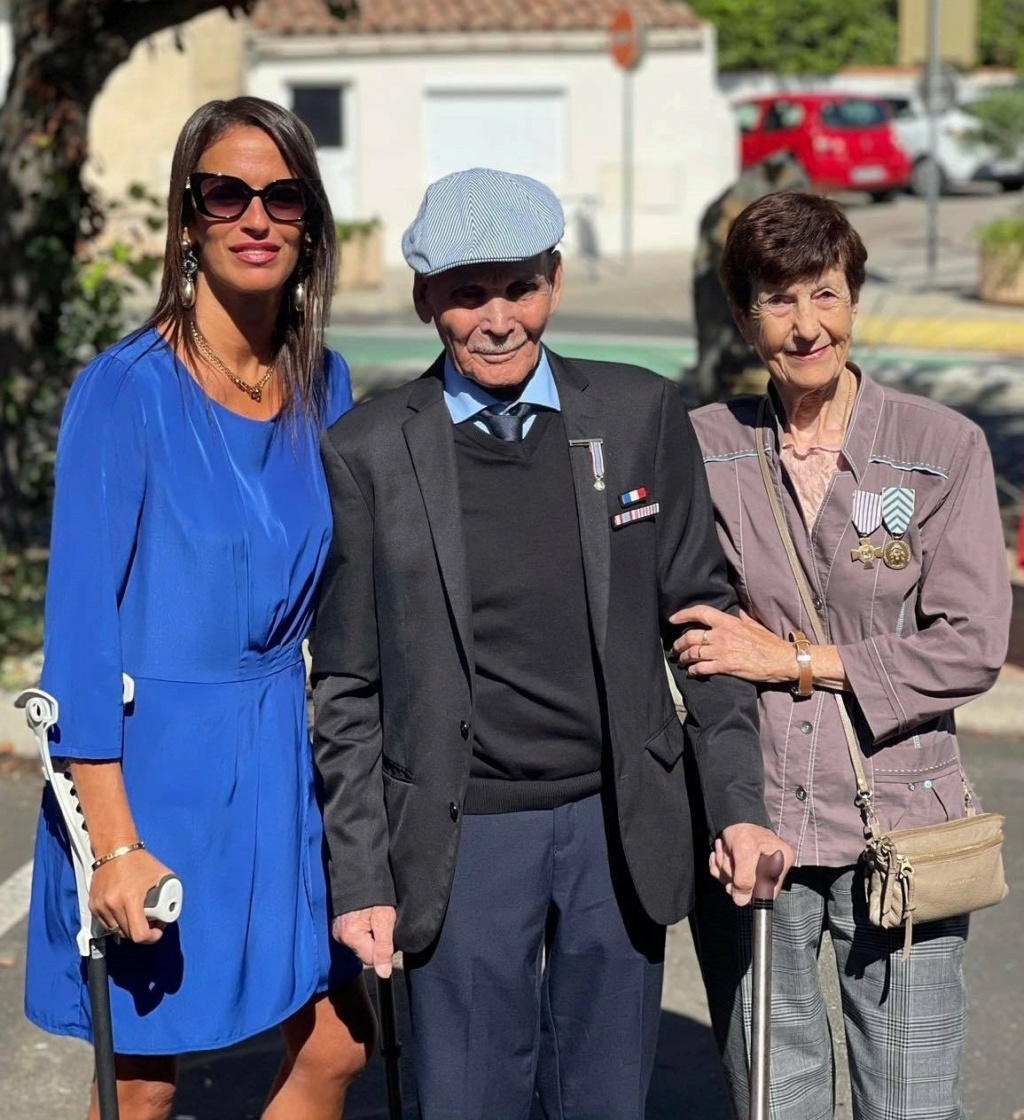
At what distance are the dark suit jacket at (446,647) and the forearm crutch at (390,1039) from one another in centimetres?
13

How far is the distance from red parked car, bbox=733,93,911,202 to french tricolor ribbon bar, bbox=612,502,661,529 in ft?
90.8

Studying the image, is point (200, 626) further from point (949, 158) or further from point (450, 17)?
point (949, 158)

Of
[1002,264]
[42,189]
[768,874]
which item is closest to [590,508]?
[768,874]

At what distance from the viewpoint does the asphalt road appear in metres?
4.23

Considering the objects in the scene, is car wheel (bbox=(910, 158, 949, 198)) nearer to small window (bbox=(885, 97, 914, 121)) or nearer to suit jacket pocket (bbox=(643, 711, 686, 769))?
small window (bbox=(885, 97, 914, 121))

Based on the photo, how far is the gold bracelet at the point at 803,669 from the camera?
294 centimetres

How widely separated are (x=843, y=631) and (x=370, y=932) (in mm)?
912

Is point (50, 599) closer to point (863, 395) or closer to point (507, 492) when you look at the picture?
point (507, 492)

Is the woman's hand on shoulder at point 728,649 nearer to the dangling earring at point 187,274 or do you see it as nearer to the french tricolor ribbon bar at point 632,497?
the french tricolor ribbon bar at point 632,497

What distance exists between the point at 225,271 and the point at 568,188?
25.7 metres

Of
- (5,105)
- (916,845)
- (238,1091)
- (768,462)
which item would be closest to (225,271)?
(768,462)

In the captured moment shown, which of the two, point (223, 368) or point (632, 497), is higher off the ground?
point (223, 368)

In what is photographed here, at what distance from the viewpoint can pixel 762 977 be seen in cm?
285

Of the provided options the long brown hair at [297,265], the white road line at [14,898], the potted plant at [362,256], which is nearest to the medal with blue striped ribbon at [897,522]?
the long brown hair at [297,265]
